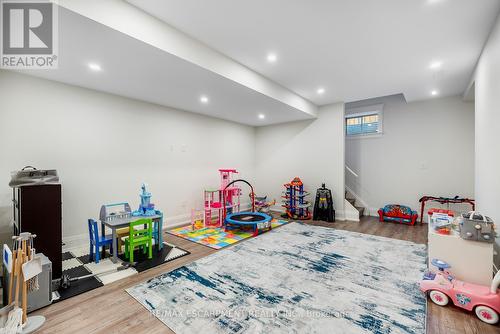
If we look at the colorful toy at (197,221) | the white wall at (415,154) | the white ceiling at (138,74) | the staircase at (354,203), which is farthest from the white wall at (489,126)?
the colorful toy at (197,221)

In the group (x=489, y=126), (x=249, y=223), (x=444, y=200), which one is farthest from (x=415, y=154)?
(x=249, y=223)

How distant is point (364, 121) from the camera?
601 cm

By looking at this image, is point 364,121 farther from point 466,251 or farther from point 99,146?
point 99,146

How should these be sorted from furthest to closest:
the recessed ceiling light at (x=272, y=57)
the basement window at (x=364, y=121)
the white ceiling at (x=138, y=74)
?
the basement window at (x=364, y=121) < the recessed ceiling light at (x=272, y=57) < the white ceiling at (x=138, y=74)

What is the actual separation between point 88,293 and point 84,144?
2.41 meters

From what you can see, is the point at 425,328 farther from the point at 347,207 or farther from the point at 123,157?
the point at 123,157

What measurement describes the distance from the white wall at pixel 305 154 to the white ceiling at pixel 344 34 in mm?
1686

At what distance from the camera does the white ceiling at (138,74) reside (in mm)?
2206

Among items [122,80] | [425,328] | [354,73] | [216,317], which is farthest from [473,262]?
[122,80]

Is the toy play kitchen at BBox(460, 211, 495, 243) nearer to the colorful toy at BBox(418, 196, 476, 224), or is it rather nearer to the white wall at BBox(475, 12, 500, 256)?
the white wall at BBox(475, 12, 500, 256)

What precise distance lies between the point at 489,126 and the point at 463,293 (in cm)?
191

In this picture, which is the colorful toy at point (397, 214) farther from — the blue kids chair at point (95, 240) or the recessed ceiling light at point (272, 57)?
the blue kids chair at point (95, 240)

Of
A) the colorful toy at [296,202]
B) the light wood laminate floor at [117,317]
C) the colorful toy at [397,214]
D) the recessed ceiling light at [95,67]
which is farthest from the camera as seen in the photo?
the colorful toy at [296,202]

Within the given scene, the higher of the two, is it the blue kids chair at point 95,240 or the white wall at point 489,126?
the white wall at point 489,126
